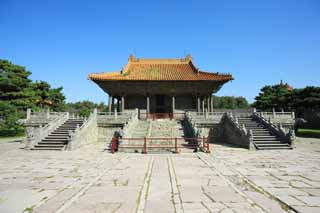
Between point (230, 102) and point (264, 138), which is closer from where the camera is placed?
point (264, 138)

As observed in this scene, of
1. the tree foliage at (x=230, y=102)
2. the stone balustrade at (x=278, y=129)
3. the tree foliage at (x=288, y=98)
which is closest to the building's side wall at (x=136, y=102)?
the stone balustrade at (x=278, y=129)

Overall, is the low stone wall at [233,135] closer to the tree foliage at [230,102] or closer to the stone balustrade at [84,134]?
the stone balustrade at [84,134]

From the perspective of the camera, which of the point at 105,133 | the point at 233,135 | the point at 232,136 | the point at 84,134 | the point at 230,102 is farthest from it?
the point at 230,102

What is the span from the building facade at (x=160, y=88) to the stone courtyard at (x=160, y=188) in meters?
13.1

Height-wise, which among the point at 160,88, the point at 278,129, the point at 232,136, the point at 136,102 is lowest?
the point at 232,136

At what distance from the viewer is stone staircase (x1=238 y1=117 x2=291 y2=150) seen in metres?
12.7

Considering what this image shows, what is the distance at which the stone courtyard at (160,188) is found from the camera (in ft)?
13.4

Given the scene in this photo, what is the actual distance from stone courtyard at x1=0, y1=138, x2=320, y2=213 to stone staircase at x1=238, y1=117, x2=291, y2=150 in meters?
4.85

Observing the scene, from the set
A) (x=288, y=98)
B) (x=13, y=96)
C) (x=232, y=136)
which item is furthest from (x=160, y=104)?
(x=288, y=98)

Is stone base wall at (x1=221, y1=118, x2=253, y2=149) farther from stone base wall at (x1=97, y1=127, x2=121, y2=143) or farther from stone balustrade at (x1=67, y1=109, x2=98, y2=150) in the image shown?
stone balustrade at (x1=67, y1=109, x2=98, y2=150)

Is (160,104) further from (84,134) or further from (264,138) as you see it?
(264,138)

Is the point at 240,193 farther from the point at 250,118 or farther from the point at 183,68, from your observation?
the point at 183,68

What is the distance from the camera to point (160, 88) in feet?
68.5

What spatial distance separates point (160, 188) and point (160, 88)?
1631 cm
